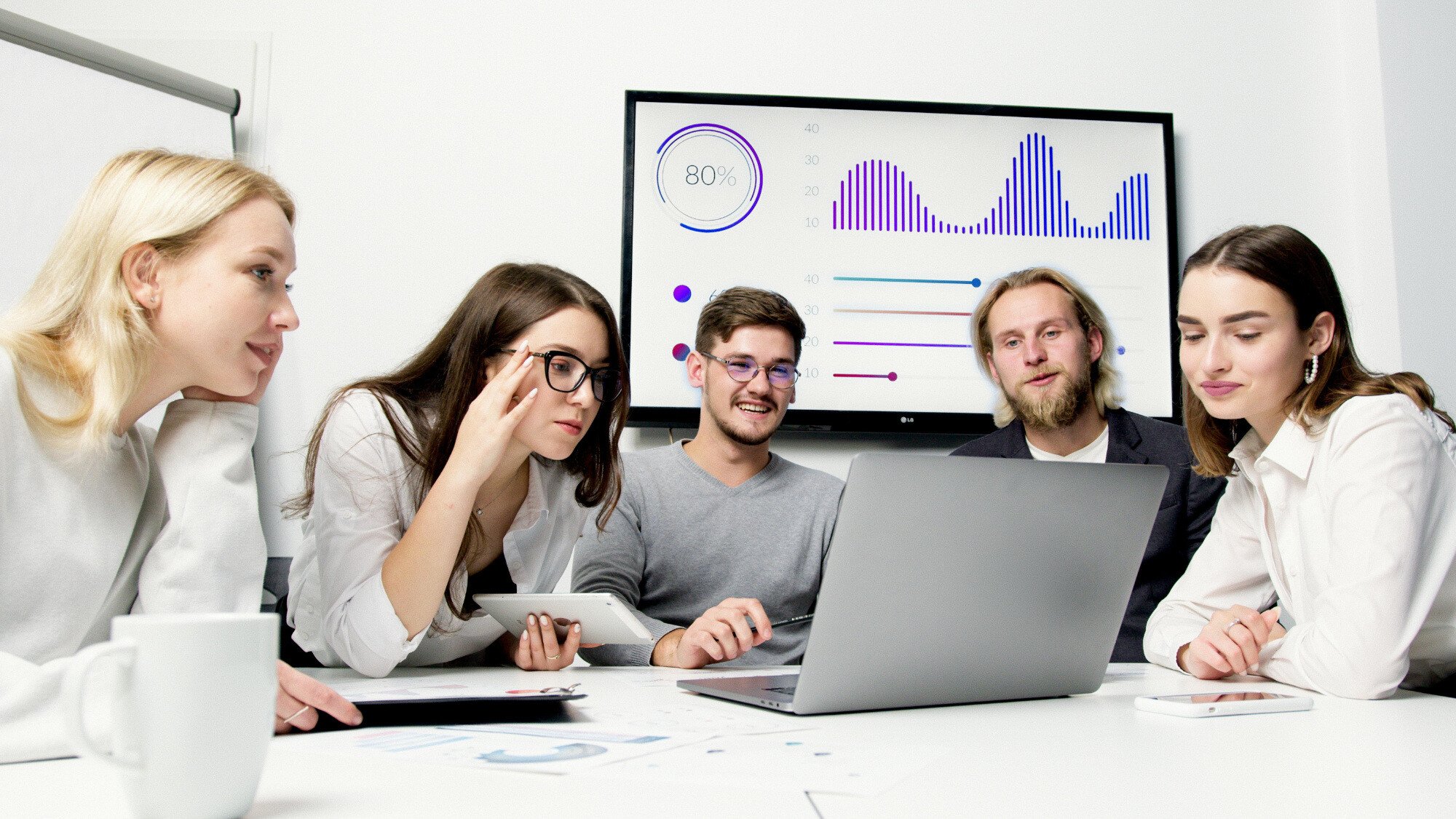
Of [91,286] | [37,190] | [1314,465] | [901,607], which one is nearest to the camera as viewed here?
[901,607]

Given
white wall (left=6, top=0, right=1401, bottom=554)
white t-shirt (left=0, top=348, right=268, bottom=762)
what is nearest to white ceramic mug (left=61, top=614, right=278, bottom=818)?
white t-shirt (left=0, top=348, right=268, bottom=762)

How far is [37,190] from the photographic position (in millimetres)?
2078

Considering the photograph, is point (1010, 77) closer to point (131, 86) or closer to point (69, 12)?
point (131, 86)

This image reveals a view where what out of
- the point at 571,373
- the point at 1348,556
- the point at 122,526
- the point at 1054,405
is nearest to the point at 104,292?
the point at 122,526

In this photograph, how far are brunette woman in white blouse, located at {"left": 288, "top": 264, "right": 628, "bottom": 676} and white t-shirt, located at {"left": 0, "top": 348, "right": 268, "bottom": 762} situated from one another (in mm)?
191

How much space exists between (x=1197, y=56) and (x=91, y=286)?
2668 mm

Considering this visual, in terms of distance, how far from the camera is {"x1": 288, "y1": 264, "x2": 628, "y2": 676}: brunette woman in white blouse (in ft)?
4.06

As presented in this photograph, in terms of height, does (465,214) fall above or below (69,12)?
below

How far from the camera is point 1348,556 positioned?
118cm

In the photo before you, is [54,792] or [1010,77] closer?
[54,792]

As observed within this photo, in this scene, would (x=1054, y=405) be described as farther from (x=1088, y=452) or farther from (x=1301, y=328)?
(x=1301, y=328)

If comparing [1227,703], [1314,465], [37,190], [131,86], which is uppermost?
[131,86]

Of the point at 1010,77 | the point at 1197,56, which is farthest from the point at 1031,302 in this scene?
the point at 1197,56

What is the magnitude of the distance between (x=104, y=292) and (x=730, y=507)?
138 centimetres
